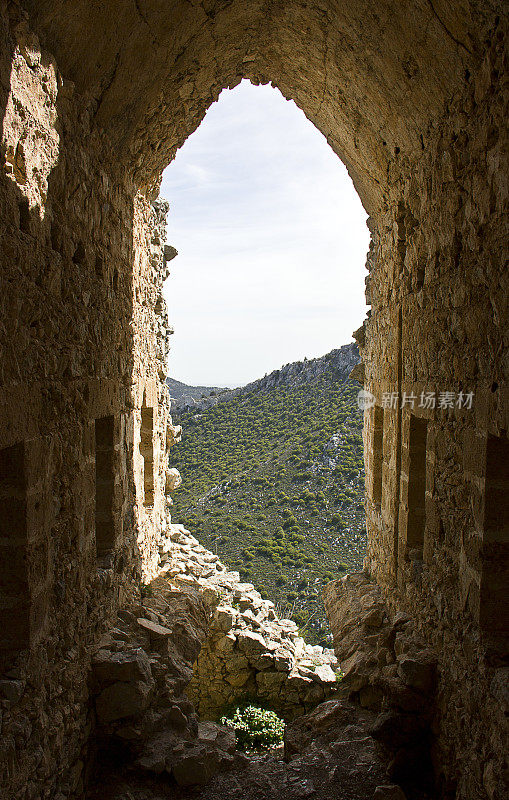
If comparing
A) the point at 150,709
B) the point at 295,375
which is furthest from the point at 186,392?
the point at 150,709

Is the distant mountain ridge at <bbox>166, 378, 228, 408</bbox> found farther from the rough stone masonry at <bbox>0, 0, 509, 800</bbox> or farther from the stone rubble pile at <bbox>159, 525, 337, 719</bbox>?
the rough stone masonry at <bbox>0, 0, 509, 800</bbox>

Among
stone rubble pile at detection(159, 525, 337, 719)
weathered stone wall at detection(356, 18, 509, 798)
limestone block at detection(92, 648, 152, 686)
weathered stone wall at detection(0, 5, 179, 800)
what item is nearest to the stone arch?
weathered stone wall at detection(356, 18, 509, 798)

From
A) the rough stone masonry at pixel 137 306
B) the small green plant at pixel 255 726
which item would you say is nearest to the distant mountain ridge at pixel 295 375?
the small green plant at pixel 255 726

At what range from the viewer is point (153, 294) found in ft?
24.2

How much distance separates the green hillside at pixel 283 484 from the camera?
14.6m

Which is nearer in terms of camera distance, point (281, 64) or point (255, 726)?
point (281, 64)

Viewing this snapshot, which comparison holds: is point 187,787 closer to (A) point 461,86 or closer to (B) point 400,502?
(B) point 400,502

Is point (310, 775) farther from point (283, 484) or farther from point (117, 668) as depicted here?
point (283, 484)

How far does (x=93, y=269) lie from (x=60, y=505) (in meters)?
1.98

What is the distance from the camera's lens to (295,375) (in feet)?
80.5

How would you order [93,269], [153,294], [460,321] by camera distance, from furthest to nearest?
[153,294], [93,269], [460,321]

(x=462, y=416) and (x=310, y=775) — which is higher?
Answer: (x=462, y=416)

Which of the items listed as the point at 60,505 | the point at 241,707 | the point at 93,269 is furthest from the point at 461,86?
the point at 241,707

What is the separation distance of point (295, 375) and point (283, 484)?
7.16 m
